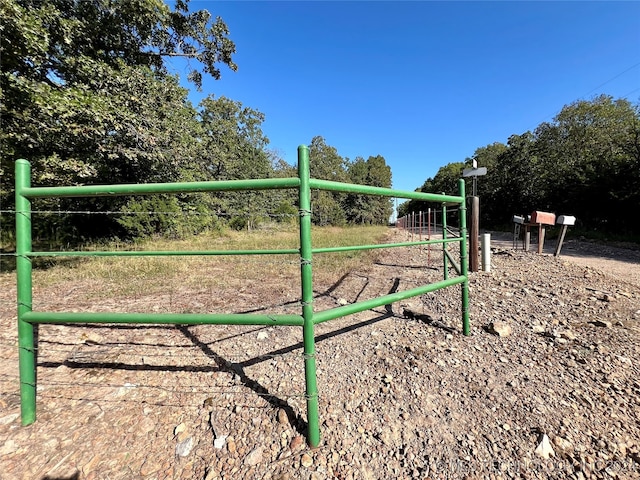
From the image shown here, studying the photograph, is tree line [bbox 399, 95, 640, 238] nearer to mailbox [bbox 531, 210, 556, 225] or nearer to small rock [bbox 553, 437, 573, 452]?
mailbox [bbox 531, 210, 556, 225]

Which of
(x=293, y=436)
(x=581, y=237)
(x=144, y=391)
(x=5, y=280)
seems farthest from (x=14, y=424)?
(x=581, y=237)

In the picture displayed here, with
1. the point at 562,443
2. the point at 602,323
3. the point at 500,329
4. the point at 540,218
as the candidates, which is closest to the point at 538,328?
the point at 500,329

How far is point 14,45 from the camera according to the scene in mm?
3982

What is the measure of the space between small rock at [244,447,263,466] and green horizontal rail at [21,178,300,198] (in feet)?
4.03

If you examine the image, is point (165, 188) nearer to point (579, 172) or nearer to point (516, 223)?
point (516, 223)

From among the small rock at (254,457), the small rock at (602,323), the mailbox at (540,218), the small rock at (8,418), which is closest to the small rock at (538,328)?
the small rock at (602,323)

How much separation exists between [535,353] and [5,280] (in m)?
7.46

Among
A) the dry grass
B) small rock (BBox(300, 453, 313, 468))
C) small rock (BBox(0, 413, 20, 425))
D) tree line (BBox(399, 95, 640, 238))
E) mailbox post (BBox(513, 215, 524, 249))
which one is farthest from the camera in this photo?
tree line (BBox(399, 95, 640, 238))

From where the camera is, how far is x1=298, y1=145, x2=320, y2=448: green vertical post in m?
1.26

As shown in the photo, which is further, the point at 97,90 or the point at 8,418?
the point at 97,90

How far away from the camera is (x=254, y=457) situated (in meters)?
1.30

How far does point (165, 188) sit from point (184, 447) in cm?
123

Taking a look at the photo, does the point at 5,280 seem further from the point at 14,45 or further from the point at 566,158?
the point at 566,158

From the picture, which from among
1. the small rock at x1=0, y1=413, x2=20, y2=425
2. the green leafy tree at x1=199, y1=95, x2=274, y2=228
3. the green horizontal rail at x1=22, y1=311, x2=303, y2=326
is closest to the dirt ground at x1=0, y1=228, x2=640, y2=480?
the small rock at x1=0, y1=413, x2=20, y2=425
